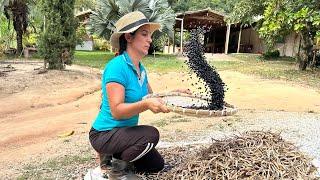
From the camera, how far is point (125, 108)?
2650 millimetres

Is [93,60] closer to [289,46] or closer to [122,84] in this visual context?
[289,46]

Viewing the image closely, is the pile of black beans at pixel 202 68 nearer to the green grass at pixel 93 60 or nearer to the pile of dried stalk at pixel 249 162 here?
the pile of dried stalk at pixel 249 162

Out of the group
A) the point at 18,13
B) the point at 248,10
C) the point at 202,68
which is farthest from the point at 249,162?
the point at 18,13

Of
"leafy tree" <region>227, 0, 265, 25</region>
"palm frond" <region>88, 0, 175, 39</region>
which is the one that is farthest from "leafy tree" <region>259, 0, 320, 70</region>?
"palm frond" <region>88, 0, 175, 39</region>

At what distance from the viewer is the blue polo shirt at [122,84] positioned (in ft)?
9.08

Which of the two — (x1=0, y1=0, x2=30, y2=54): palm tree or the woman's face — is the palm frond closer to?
(x1=0, y1=0, x2=30, y2=54): palm tree

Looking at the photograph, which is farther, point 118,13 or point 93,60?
point 93,60

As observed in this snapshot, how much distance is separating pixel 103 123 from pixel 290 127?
3967mm

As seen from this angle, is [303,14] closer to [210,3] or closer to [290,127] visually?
[290,127]

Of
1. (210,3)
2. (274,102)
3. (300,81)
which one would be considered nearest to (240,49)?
(210,3)

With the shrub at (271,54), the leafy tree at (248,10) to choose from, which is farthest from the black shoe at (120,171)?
the shrub at (271,54)

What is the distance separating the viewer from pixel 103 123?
9.73 ft

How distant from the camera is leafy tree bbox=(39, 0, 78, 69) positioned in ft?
48.5

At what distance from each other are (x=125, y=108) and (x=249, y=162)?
2.69ft
